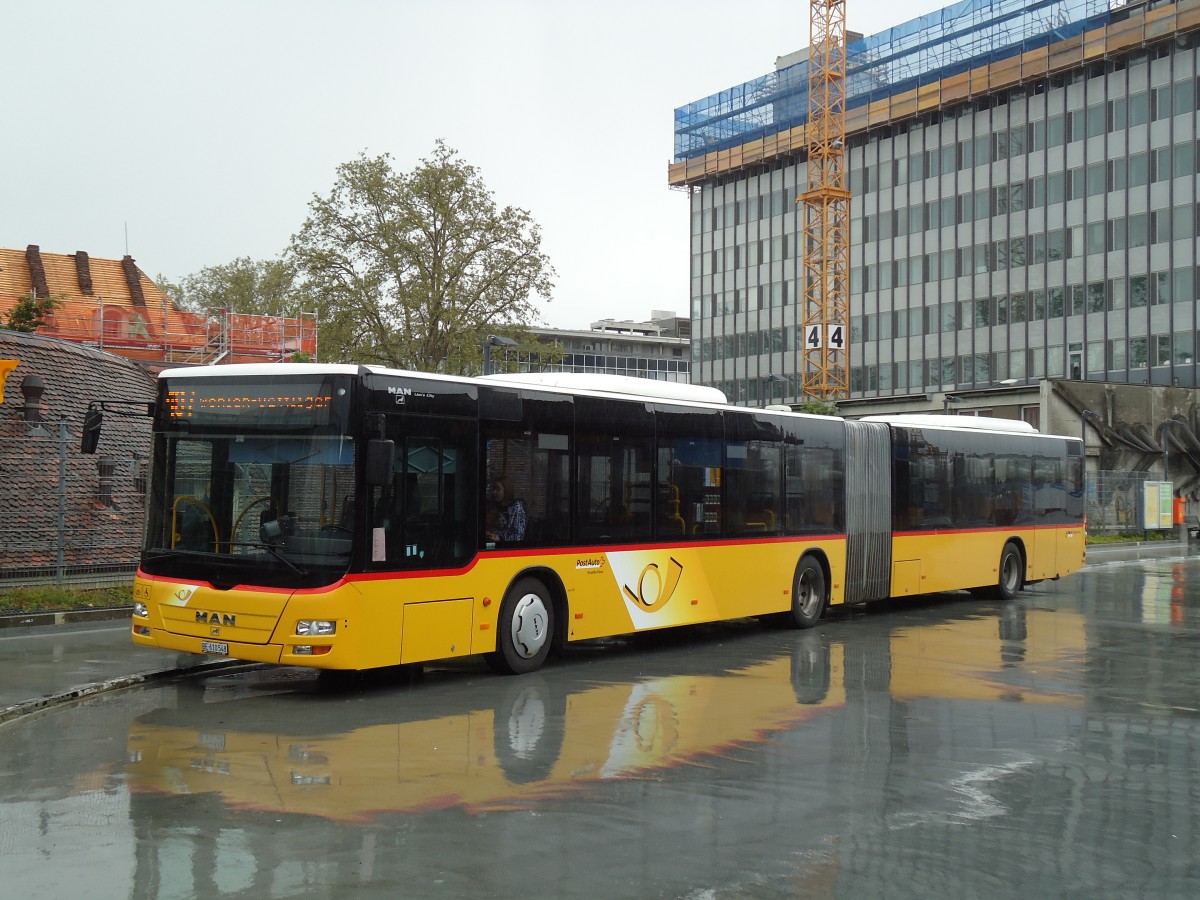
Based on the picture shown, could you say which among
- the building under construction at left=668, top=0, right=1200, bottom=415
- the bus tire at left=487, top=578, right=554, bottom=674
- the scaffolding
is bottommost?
the bus tire at left=487, top=578, right=554, bottom=674

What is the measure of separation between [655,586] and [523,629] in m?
2.30

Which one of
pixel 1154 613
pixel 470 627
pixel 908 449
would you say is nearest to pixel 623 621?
pixel 470 627

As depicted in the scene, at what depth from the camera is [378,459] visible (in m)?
10.9

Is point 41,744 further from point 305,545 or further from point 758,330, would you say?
point 758,330

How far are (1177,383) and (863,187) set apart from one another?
26.2 metres

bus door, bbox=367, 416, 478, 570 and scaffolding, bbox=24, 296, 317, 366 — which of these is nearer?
bus door, bbox=367, 416, 478, 570

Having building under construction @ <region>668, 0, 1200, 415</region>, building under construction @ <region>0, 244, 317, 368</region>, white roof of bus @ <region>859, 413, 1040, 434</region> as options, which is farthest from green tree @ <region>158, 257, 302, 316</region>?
white roof of bus @ <region>859, 413, 1040, 434</region>

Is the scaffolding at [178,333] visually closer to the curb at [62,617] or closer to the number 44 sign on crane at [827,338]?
the curb at [62,617]

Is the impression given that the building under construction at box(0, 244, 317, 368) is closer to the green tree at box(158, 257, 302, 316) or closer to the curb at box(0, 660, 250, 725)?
the green tree at box(158, 257, 302, 316)

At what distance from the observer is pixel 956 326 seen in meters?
80.4

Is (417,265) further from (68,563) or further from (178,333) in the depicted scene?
(68,563)

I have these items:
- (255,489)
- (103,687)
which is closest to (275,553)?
(255,489)

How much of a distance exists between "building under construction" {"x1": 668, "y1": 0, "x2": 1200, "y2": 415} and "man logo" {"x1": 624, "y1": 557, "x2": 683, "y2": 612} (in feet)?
136

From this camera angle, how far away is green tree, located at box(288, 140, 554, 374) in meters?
38.9
